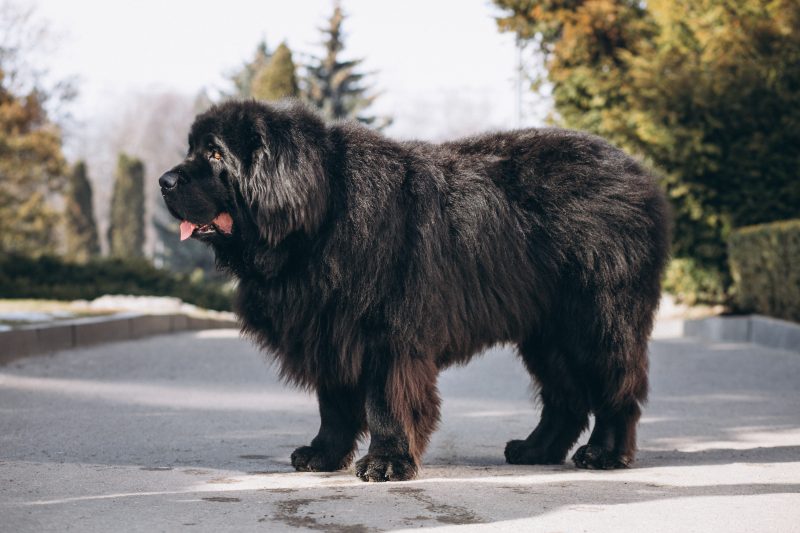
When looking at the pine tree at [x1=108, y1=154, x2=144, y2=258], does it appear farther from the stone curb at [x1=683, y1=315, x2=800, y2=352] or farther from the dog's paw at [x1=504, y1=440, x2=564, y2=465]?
the dog's paw at [x1=504, y1=440, x2=564, y2=465]

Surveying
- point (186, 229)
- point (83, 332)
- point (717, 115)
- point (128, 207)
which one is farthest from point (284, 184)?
point (128, 207)

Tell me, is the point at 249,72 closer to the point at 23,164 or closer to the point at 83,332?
the point at 23,164

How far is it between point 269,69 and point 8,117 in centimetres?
622

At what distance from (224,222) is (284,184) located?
1.14ft

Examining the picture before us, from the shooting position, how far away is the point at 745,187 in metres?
16.2

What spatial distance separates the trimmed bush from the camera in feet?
56.6

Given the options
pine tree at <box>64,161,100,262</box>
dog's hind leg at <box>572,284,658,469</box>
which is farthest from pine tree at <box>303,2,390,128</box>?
dog's hind leg at <box>572,284,658,469</box>

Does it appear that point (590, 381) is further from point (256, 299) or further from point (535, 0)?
point (535, 0)

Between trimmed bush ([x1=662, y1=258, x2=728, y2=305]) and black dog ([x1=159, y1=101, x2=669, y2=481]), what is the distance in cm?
1232

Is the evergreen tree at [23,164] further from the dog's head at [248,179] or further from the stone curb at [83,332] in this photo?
the dog's head at [248,179]

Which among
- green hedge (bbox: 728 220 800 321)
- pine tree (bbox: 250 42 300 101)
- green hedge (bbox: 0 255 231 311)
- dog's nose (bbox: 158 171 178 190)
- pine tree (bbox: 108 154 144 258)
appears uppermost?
pine tree (bbox: 250 42 300 101)

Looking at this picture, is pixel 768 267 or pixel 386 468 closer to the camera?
pixel 386 468

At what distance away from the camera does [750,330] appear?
44.7 ft

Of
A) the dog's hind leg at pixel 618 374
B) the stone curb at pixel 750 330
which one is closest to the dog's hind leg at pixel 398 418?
the dog's hind leg at pixel 618 374
